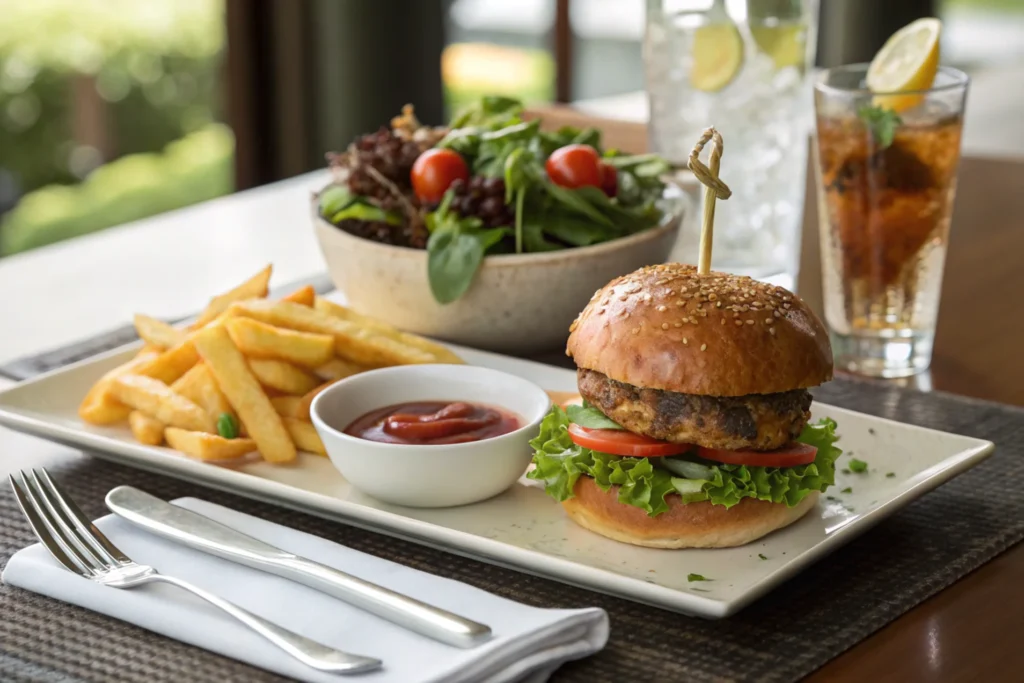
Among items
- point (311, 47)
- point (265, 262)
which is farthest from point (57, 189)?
point (265, 262)

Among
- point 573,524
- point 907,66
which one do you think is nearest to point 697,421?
point 573,524

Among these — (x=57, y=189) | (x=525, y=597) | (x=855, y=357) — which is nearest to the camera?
(x=525, y=597)

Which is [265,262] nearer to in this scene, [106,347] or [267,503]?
[106,347]

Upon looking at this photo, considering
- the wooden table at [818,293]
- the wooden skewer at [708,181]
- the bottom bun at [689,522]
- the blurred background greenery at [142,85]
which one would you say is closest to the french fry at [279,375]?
the wooden table at [818,293]

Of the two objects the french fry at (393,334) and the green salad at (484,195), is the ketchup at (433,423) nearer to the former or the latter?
the french fry at (393,334)

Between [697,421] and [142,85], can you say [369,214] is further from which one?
[142,85]

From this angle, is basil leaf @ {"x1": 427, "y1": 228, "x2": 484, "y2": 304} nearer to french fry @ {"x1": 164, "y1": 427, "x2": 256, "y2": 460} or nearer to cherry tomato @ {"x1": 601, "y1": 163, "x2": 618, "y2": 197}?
cherry tomato @ {"x1": 601, "y1": 163, "x2": 618, "y2": 197}
